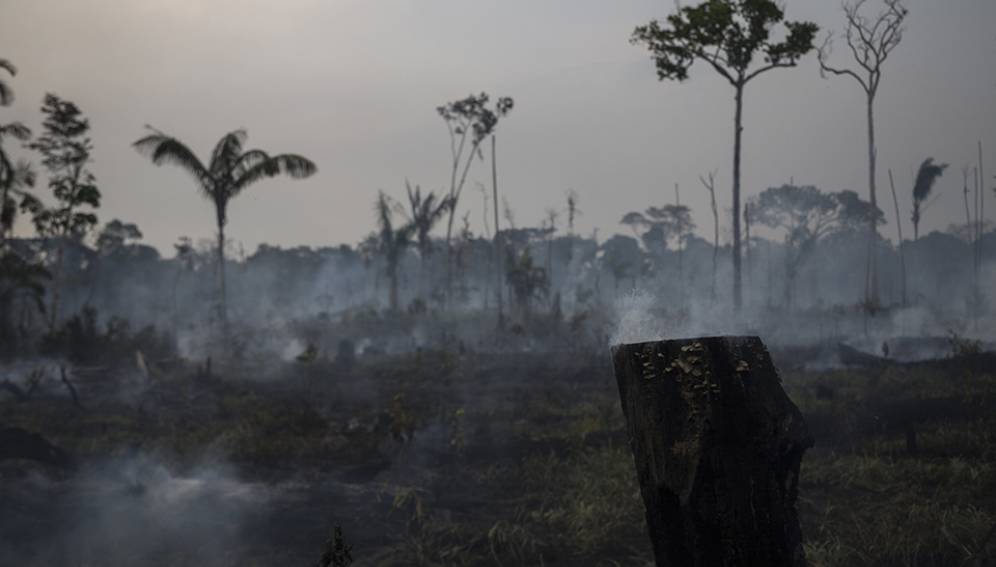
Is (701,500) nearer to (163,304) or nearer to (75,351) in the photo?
(75,351)

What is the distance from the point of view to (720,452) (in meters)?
2.42

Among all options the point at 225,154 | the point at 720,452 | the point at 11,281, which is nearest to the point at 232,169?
the point at 225,154

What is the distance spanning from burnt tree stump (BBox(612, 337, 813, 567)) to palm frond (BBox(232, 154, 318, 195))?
61.1ft

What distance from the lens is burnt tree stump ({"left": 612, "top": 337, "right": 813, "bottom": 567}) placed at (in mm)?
2402

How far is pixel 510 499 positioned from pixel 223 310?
51.9 ft

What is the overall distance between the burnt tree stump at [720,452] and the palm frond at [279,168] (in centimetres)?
Result: 1863

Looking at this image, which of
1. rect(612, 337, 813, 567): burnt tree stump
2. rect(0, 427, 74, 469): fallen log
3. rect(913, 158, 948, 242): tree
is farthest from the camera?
rect(913, 158, 948, 242): tree

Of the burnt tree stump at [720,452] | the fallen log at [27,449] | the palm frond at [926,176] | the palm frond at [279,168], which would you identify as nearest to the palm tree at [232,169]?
the palm frond at [279,168]

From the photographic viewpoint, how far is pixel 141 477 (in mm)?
8133

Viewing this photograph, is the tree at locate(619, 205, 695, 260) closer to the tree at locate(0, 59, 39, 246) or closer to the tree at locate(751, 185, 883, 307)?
the tree at locate(751, 185, 883, 307)

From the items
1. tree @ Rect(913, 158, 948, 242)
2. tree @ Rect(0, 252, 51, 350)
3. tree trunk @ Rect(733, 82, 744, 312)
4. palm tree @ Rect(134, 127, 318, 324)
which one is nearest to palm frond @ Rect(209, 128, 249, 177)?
palm tree @ Rect(134, 127, 318, 324)

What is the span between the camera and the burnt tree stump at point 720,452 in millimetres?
2402

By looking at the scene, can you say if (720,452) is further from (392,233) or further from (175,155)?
(392,233)

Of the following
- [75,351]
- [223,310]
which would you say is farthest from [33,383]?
[223,310]
